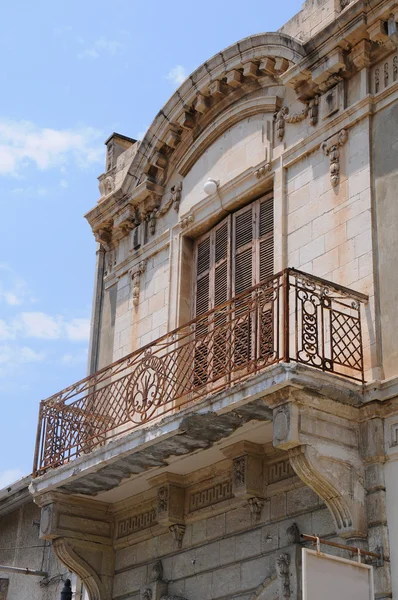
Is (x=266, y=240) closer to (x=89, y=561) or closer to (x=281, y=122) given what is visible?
(x=281, y=122)

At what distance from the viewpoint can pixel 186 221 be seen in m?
12.9

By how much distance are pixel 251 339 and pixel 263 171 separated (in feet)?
7.61

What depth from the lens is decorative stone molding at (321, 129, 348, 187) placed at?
10852mm

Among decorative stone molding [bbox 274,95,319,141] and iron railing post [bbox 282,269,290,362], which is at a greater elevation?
decorative stone molding [bbox 274,95,319,141]

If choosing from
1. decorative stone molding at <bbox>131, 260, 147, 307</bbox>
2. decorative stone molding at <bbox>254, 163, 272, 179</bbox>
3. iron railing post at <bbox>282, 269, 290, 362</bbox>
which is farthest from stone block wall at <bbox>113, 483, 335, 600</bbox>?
decorative stone molding at <bbox>254, 163, 272, 179</bbox>

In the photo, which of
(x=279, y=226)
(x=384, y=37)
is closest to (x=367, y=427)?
(x=279, y=226)

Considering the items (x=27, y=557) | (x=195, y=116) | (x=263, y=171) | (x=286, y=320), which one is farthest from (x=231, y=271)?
(x=27, y=557)

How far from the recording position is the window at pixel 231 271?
426 inches

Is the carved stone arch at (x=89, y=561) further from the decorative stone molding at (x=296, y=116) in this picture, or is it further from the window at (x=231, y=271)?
the decorative stone molding at (x=296, y=116)

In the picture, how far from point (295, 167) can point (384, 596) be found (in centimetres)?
477

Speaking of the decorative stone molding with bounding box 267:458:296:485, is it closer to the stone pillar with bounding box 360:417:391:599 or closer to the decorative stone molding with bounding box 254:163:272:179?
the stone pillar with bounding box 360:417:391:599

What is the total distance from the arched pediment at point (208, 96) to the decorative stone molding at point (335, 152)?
111cm

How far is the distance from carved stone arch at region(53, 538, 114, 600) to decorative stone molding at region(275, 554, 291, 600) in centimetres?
313

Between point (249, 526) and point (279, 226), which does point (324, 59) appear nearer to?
point (279, 226)
